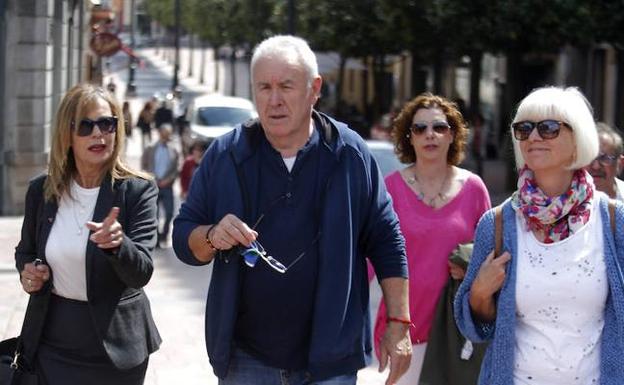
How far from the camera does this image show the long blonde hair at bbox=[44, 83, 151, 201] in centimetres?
519

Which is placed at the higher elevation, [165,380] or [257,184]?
[257,184]

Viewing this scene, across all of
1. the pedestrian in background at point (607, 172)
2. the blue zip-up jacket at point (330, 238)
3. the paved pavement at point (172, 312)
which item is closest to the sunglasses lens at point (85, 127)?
the blue zip-up jacket at point (330, 238)

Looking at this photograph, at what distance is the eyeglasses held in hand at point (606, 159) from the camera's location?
20.4 ft

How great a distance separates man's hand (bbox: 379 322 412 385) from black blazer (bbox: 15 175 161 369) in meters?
0.92

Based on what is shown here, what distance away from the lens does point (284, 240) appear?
452 cm

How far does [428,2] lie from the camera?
27.0m

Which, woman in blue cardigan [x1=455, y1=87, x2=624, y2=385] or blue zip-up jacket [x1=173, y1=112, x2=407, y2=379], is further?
blue zip-up jacket [x1=173, y1=112, x2=407, y2=379]

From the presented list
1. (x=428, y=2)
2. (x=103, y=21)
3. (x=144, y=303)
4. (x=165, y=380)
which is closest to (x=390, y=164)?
(x=165, y=380)

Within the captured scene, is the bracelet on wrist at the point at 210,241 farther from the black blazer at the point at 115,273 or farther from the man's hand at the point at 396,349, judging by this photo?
the man's hand at the point at 396,349

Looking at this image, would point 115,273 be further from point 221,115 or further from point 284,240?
point 221,115

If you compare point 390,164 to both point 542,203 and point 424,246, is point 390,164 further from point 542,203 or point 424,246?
point 542,203

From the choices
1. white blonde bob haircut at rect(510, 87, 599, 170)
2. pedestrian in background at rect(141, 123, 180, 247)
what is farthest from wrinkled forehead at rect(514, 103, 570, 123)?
pedestrian in background at rect(141, 123, 180, 247)

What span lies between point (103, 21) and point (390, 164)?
18.6 m

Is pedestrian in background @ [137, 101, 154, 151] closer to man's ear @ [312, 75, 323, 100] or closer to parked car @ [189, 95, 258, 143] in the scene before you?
parked car @ [189, 95, 258, 143]
